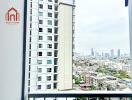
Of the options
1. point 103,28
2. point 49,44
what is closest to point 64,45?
point 49,44

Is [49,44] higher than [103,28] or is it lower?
lower

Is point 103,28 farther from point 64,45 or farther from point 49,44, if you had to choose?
point 49,44

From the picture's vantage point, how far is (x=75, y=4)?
2615 mm

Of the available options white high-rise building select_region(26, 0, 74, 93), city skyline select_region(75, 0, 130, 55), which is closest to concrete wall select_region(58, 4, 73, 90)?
white high-rise building select_region(26, 0, 74, 93)

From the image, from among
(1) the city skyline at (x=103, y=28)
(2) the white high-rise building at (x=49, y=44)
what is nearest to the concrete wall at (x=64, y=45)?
(2) the white high-rise building at (x=49, y=44)

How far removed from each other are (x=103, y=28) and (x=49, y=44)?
28.8 inches

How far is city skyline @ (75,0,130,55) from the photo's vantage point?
254 centimetres

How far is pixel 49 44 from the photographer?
2.58 metres

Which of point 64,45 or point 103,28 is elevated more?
point 103,28

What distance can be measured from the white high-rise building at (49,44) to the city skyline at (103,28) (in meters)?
0.13

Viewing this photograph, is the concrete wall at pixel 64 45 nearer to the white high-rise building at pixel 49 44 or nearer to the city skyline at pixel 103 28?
the white high-rise building at pixel 49 44

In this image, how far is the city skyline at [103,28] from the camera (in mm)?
2545

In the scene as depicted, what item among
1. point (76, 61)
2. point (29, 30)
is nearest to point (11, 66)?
point (29, 30)

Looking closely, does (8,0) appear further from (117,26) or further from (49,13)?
(117,26)
